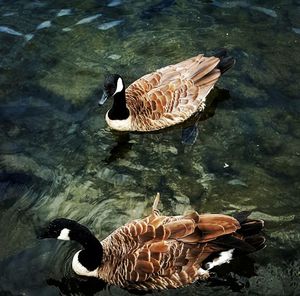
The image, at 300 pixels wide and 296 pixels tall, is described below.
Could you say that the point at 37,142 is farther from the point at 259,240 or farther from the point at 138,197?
the point at 259,240

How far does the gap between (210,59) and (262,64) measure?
142 centimetres

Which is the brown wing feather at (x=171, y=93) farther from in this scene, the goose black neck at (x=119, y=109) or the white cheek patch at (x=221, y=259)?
the white cheek patch at (x=221, y=259)

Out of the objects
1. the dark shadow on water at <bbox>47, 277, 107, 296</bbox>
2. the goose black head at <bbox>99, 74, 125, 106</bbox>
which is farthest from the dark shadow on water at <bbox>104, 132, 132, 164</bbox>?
the dark shadow on water at <bbox>47, 277, 107, 296</bbox>

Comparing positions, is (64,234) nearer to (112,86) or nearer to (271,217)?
(271,217)

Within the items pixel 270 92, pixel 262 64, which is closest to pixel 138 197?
pixel 270 92

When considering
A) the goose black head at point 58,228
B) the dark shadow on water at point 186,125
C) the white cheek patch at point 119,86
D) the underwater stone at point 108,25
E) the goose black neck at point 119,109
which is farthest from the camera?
the underwater stone at point 108,25

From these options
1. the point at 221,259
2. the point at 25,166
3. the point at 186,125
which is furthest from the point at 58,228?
the point at 186,125

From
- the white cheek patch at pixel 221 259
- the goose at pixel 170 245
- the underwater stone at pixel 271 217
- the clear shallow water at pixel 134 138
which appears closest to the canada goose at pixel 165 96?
the clear shallow water at pixel 134 138

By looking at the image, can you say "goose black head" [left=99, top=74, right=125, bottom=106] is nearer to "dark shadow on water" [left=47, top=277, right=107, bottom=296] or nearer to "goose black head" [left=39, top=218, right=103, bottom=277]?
"goose black head" [left=39, top=218, right=103, bottom=277]

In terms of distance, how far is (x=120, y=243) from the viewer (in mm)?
7262

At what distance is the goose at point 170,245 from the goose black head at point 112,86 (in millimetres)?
2797

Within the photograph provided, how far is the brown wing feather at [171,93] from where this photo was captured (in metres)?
9.71

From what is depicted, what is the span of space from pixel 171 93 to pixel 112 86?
3.61ft

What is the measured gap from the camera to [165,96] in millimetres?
9703
